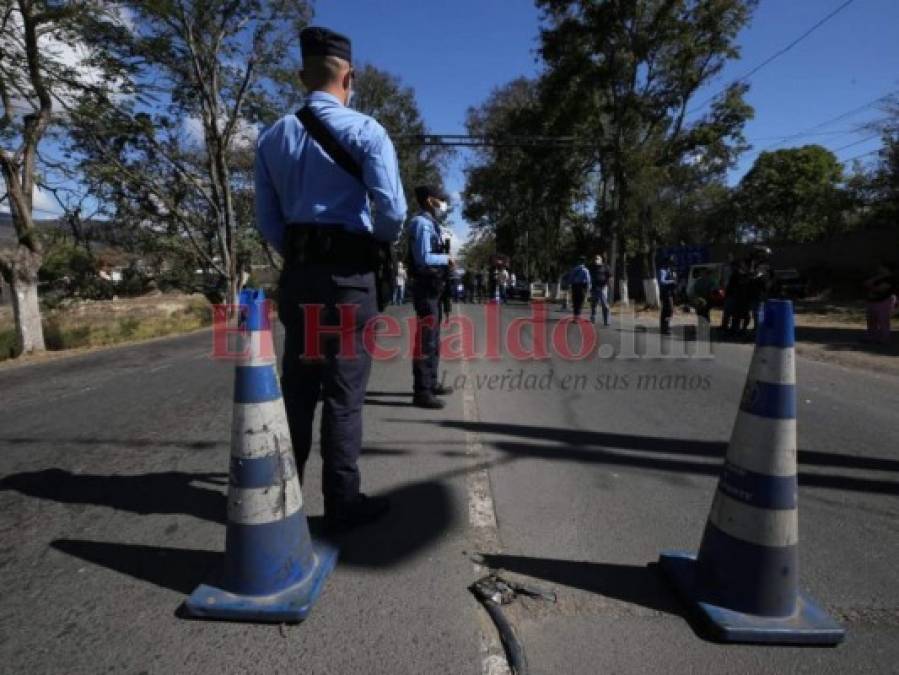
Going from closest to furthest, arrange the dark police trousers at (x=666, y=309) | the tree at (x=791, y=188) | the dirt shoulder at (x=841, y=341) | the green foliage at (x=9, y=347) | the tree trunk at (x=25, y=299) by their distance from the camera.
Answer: the dirt shoulder at (x=841, y=341) → the green foliage at (x=9, y=347) → the tree trunk at (x=25, y=299) → the dark police trousers at (x=666, y=309) → the tree at (x=791, y=188)

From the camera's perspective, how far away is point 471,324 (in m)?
14.4

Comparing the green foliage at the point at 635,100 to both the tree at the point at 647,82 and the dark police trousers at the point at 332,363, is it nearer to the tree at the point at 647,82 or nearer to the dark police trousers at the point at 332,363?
the tree at the point at 647,82

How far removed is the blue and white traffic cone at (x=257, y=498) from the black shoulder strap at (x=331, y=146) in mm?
724

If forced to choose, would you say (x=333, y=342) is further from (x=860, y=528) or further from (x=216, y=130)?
(x=216, y=130)

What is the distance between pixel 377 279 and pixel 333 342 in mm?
399

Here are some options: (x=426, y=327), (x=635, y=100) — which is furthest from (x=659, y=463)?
(x=635, y=100)

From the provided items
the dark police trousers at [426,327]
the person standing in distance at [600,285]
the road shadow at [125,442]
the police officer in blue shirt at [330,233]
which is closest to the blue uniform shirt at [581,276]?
the person standing in distance at [600,285]

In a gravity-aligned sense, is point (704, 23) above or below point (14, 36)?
above

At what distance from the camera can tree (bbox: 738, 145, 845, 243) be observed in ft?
158

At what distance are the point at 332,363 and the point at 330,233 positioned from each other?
0.57 meters

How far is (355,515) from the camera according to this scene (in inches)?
109

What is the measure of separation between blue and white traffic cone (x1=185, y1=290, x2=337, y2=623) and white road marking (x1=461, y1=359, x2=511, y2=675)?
2.12ft

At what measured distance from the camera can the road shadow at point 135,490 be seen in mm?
3082

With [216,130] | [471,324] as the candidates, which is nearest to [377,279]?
[471,324]
